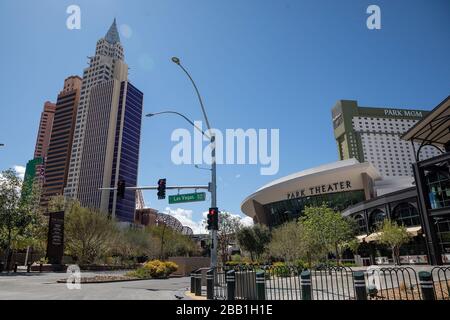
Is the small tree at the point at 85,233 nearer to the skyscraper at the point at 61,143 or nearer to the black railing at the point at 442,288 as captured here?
the black railing at the point at 442,288

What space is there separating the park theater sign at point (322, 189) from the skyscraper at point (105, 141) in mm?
96811

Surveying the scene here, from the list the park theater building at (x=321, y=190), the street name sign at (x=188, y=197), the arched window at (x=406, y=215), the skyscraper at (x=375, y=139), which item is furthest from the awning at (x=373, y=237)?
the skyscraper at (x=375, y=139)

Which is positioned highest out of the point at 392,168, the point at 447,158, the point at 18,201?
the point at 392,168

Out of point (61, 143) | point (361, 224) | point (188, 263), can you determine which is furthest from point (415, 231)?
point (61, 143)

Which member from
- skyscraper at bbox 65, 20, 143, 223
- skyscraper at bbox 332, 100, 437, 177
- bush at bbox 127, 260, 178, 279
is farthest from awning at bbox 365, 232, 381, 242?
skyscraper at bbox 332, 100, 437, 177

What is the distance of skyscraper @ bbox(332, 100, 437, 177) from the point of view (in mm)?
184750

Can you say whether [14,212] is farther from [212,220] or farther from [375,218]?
[375,218]

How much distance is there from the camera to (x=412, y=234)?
4144cm

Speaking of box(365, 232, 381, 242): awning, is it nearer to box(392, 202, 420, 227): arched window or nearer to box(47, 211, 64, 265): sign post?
box(392, 202, 420, 227): arched window

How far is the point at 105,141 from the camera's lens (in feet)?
514
